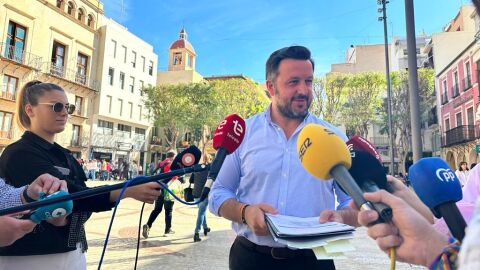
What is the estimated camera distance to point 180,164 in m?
1.37

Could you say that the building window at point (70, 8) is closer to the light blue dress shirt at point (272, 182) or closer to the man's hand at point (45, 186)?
the light blue dress shirt at point (272, 182)

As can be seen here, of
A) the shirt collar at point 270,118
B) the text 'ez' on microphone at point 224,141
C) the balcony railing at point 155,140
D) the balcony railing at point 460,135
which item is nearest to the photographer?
the text 'ez' on microphone at point 224,141

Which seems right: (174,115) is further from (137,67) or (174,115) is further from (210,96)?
(137,67)

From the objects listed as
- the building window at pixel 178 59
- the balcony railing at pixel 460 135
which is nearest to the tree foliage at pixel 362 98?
the balcony railing at pixel 460 135

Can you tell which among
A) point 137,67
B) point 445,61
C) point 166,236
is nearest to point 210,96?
point 137,67

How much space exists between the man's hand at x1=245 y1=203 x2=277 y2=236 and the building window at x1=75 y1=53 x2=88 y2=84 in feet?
107

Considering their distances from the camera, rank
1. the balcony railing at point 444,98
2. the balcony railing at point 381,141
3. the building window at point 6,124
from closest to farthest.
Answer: the building window at point 6,124
the balcony railing at point 444,98
the balcony railing at point 381,141

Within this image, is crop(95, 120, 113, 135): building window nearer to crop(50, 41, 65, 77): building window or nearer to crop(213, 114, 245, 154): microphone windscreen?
crop(50, 41, 65, 77): building window

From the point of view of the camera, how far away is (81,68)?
103ft

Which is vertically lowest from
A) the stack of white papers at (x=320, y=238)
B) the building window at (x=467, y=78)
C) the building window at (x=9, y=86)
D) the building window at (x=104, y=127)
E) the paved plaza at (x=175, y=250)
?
the paved plaza at (x=175, y=250)

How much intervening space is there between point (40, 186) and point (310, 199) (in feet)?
4.36

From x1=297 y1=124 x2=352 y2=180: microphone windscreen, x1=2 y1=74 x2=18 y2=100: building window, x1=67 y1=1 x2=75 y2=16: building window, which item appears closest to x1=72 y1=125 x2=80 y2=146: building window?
x1=2 y1=74 x2=18 y2=100: building window

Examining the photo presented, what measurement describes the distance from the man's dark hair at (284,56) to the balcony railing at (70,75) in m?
29.9

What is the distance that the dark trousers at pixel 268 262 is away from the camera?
1.84 meters
